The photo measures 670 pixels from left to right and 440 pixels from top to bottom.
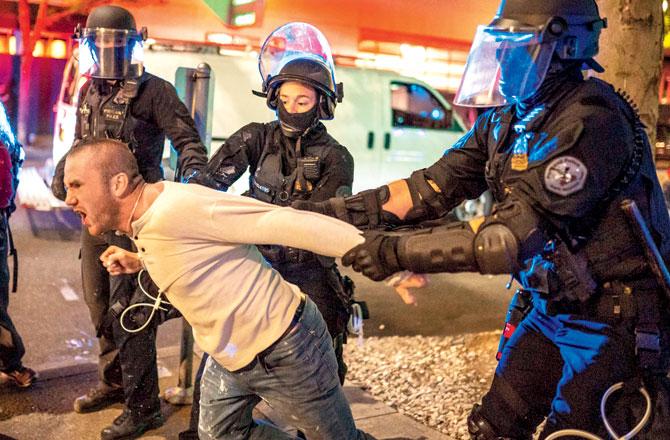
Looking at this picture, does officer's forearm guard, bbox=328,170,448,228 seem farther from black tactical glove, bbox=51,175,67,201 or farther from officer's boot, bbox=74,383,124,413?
officer's boot, bbox=74,383,124,413

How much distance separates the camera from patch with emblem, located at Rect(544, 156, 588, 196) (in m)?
2.28

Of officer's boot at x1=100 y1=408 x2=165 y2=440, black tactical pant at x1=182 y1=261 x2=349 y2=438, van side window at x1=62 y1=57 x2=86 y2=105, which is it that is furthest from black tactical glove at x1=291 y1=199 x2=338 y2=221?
van side window at x1=62 y1=57 x2=86 y2=105

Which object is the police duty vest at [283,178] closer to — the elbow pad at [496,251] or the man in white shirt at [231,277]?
the man in white shirt at [231,277]

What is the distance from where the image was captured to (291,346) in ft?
8.75

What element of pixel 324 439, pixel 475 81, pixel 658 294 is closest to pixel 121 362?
pixel 324 439

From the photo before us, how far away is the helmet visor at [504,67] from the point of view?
8.41ft

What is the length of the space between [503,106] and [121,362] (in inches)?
93.7

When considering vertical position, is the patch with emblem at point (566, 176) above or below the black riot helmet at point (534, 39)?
below

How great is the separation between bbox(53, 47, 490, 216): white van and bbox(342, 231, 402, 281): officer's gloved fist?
6.75 meters

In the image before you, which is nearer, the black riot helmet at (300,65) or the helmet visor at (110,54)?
the black riot helmet at (300,65)

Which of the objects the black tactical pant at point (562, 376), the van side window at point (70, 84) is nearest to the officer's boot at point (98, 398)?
the black tactical pant at point (562, 376)

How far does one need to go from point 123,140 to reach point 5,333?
1.35 metres

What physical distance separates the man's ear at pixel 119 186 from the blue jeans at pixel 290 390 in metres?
0.73

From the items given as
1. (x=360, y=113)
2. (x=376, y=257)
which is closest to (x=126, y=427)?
(x=376, y=257)
